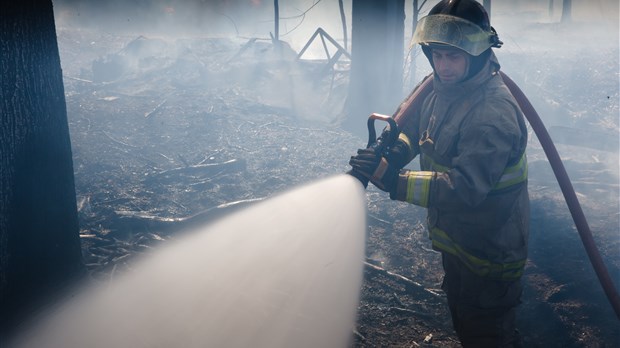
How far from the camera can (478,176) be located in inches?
90.7

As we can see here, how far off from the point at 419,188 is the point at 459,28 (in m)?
0.94

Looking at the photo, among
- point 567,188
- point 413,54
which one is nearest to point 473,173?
point 567,188

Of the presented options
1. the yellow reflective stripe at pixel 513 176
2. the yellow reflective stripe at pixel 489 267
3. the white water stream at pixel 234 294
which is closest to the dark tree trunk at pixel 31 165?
the white water stream at pixel 234 294

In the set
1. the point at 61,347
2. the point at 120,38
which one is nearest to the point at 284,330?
the point at 61,347

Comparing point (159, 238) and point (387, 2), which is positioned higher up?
point (387, 2)

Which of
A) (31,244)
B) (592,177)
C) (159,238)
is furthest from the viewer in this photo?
(592,177)

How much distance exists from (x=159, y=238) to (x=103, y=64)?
1289 centimetres

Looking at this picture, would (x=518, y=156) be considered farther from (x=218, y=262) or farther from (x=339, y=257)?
(x=218, y=262)

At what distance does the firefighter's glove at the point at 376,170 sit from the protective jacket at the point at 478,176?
49 millimetres

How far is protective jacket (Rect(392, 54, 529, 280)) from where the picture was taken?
232 centimetres

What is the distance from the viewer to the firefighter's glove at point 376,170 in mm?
2582

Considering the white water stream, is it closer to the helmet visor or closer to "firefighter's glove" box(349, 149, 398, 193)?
"firefighter's glove" box(349, 149, 398, 193)

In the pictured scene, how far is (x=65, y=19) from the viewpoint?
26625 mm

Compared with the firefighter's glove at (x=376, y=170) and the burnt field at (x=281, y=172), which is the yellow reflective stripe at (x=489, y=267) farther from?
the burnt field at (x=281, y=172)
